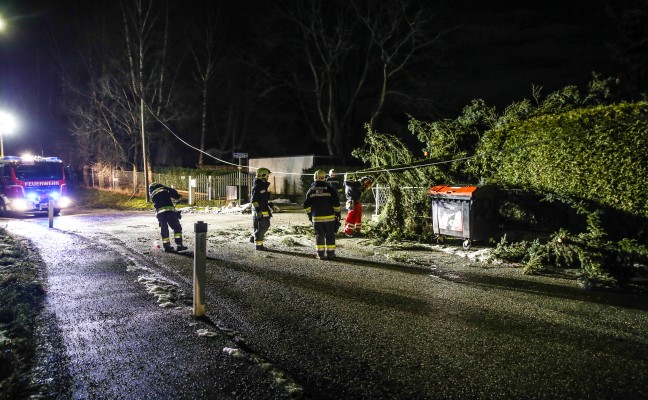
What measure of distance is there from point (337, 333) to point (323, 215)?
A: 4.08 metres

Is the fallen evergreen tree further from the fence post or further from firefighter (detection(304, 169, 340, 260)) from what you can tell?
the fence post

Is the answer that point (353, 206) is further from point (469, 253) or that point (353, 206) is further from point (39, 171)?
point (39, 171)

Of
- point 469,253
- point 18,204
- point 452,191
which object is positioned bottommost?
point 469,253

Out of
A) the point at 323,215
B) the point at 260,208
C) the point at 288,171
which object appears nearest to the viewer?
the point at 323,215

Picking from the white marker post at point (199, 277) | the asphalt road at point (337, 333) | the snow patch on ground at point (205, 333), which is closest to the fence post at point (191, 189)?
the asphalt road at point (337, 333)

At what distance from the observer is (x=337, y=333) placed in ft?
14.6

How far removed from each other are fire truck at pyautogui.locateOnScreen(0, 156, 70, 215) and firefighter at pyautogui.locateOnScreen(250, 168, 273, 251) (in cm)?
1163

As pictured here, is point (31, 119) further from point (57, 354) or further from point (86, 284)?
point (57, 354)

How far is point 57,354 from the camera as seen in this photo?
155 inches

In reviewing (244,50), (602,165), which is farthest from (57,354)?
(244,50)

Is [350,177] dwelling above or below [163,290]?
above

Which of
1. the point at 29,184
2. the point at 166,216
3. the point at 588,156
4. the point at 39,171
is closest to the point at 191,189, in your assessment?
the point at 39,171

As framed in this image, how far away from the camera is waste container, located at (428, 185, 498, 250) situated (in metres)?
8.74

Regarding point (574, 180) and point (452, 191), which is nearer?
point (574, 180)
